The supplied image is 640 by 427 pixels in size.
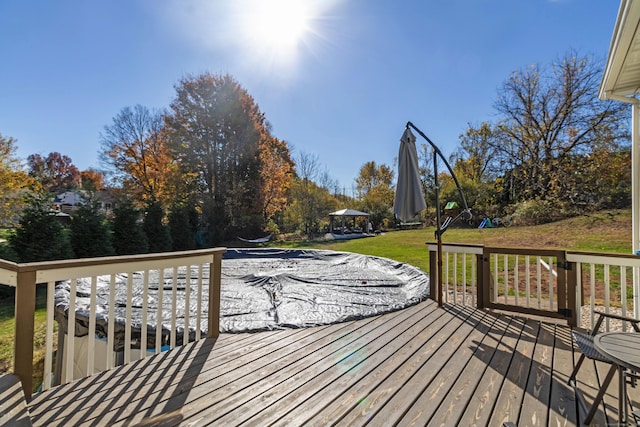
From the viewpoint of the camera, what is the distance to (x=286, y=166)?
1738 cm

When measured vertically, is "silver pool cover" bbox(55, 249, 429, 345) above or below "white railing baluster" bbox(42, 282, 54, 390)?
below

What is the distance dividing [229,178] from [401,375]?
14.7 metres

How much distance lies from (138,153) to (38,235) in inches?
382

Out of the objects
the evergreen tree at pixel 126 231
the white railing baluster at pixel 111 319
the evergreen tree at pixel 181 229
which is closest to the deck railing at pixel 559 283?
the white railing baluster at pixel 111 319

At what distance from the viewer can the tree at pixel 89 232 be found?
317 inches

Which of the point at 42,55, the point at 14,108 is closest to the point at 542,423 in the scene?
the point at 42,55

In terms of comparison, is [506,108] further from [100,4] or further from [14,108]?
[14,108]

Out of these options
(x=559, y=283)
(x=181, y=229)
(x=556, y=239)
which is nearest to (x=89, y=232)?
(x=181, y=229)

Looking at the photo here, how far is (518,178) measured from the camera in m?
14.7

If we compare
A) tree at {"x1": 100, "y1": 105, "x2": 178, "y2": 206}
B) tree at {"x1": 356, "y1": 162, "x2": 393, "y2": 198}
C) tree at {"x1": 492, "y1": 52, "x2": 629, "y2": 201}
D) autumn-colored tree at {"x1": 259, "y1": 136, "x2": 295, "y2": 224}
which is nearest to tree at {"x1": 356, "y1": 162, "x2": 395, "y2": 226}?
tree at {"x1": 356, "y1": 162, "x2": 393, "y2": 198}

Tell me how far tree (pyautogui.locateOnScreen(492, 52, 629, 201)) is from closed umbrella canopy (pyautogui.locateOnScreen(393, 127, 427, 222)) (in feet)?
42.5

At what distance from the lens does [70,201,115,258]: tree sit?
26.4ft

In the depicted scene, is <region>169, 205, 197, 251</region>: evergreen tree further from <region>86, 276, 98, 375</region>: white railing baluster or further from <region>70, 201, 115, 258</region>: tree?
<region>86, 276, 98, 375</region>: white railing baluster

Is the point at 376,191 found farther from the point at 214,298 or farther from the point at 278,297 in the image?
the point at 214,298
